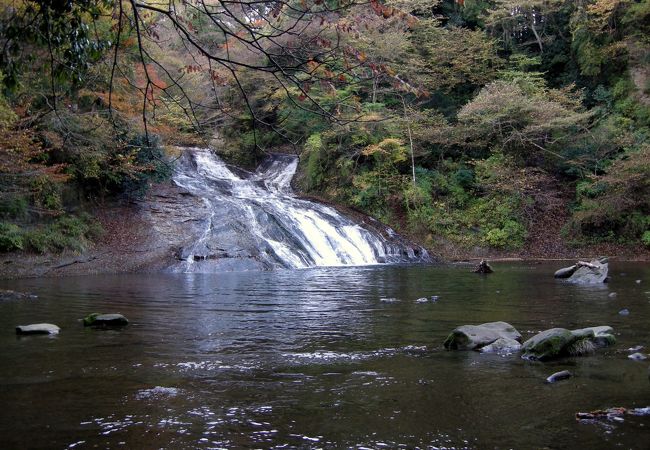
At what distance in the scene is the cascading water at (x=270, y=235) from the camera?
20.1 meters

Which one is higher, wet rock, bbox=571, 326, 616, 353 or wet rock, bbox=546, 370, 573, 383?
wet rock, bbox=571, 326, 616, 353

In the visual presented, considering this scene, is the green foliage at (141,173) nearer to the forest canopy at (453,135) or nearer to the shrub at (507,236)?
the forest canopy at (453,135)

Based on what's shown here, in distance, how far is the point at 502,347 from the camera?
21.8ft

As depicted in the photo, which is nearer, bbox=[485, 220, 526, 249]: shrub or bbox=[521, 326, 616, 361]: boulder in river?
bbox=[521, 326, 616, 361]: boulder in river

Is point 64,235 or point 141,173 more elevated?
point 141,173

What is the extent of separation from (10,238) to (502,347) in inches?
638

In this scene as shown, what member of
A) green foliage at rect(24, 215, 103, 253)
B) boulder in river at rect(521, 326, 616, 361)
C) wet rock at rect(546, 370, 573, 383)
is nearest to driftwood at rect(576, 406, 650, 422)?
wet rock at rect(546, 370, 573, 383)

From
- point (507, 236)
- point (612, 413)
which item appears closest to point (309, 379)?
point (612, 413)

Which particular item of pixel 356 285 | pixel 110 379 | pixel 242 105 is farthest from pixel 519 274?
pixel 242 105

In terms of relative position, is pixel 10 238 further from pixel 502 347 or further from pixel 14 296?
pixel 502 347

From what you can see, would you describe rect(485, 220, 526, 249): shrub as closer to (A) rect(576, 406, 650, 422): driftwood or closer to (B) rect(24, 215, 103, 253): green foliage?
(B) rect(24, 215, 103, 253): green foliage

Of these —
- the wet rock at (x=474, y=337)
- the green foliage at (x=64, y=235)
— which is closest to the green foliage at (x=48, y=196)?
the green foliage at (x=64, y=235)

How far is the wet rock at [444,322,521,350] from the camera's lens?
265 inches

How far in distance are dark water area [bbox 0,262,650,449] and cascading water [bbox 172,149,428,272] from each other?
911 centimetres
